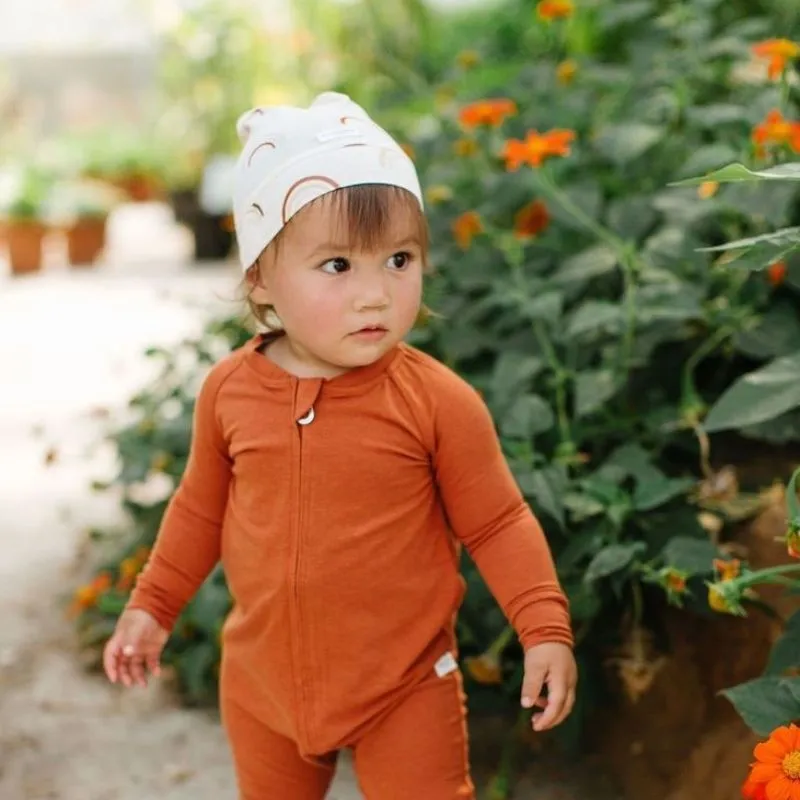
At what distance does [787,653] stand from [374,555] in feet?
1.38

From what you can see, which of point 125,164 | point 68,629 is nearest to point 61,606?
point 68,629

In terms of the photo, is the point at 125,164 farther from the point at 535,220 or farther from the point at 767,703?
the point at 767,703

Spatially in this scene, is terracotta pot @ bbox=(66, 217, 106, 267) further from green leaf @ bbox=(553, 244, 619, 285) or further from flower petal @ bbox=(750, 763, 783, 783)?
flower petal @ bbox=(750, 763, 783, 783)

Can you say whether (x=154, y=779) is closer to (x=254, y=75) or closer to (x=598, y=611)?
(x=598, y=611)

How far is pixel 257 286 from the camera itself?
1229 mm

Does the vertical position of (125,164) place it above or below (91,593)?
below

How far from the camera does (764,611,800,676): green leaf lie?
1.23m

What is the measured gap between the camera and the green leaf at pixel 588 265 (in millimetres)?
1829

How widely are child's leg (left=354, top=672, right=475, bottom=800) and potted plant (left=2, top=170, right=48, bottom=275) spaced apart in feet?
18.1

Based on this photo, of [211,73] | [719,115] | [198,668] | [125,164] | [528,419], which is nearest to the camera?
[528,419]

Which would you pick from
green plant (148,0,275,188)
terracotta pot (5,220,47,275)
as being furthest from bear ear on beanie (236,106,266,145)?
green plant (148,0,275,188)

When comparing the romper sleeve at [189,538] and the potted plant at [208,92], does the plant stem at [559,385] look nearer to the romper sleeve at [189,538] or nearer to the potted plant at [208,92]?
the romper sleeve at [189,538]

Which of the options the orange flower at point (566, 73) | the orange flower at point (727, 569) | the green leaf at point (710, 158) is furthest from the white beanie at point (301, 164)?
the orange flower at point (566, 73)

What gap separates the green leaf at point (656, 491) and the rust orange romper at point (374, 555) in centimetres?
30
